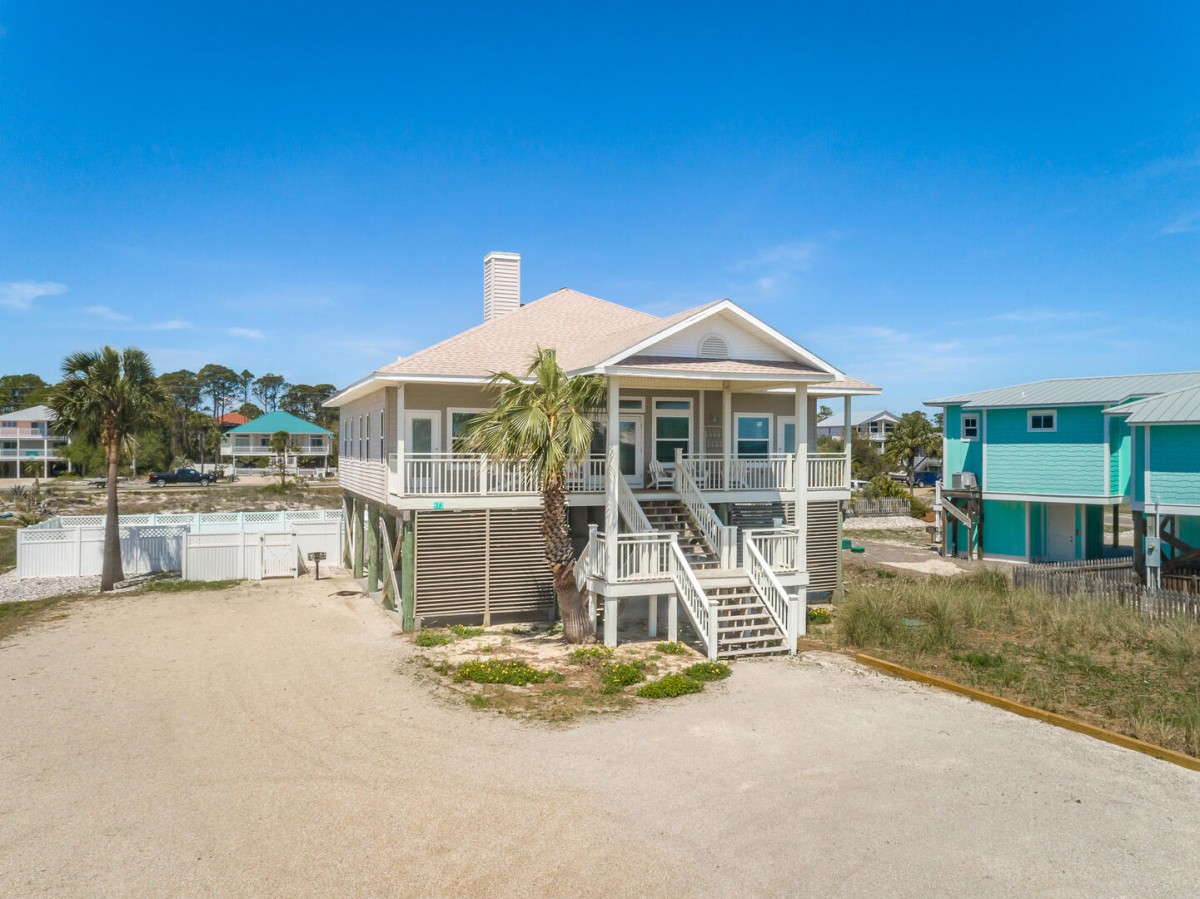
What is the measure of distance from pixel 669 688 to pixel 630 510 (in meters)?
5.11

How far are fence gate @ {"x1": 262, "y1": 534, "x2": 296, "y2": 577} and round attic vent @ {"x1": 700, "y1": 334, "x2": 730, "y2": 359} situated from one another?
1419cm

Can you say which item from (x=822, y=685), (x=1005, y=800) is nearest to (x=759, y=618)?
(x=822, y=685)

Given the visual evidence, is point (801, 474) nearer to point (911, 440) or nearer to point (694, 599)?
point (694, 599)

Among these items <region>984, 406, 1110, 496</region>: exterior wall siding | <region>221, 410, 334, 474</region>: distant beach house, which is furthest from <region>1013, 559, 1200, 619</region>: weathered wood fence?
<region>221, 410, 334, 474</region>: distant beach house

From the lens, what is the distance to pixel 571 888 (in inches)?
263

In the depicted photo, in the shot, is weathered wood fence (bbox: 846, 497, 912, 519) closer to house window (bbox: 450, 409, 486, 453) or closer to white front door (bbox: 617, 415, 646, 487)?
white front door (bbox: 617, 415, 646, 487)

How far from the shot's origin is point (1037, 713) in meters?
11.1

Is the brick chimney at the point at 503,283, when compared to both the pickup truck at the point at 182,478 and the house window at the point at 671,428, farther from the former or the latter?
the pickup truck at the point at 182,478

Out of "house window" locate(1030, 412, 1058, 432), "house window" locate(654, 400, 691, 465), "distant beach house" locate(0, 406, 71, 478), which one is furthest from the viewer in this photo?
"distant beach house" locate(0, 406, 71, 478)

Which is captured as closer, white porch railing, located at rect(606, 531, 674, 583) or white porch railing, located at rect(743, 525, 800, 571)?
white porch railing, located at rect(606, 531, 674, 583)

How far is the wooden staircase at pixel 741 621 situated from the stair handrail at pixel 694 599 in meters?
0.18

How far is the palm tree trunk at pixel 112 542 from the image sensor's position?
2161cm

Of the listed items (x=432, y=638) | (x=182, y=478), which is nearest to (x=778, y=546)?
(x=432, y=638)

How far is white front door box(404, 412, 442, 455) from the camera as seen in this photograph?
1823 cm
